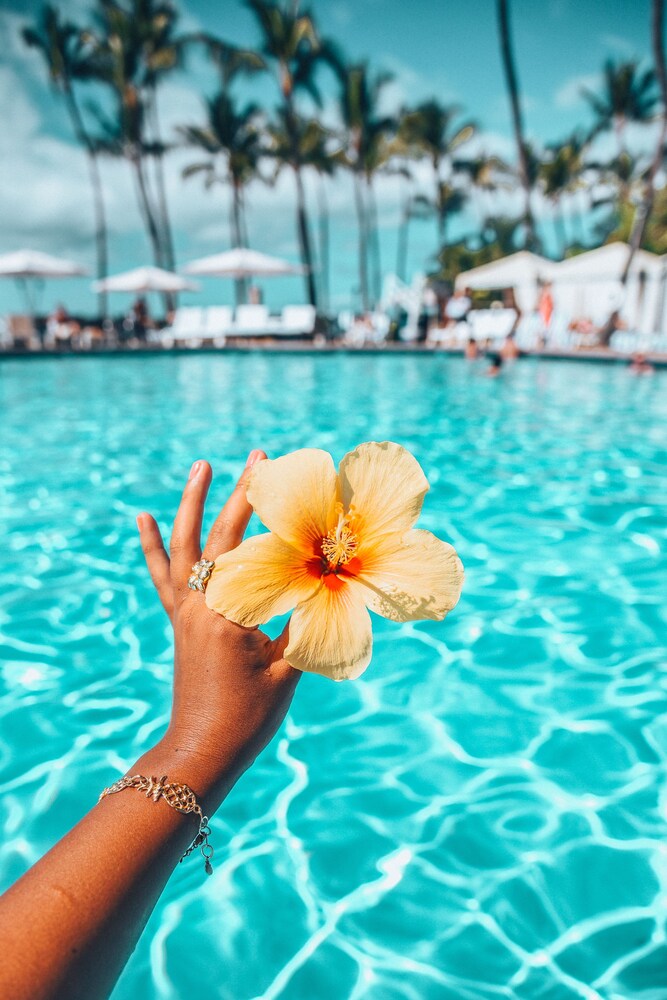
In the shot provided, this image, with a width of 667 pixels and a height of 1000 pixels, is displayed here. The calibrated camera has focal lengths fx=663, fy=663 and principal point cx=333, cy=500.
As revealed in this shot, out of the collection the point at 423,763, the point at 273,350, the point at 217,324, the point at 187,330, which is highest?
the point at 217,324

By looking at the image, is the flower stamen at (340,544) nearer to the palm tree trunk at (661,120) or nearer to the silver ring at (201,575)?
the silver ring at (201,575)

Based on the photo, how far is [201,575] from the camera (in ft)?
3.00

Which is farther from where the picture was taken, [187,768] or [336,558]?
[187,768]

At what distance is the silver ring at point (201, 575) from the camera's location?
91 cm

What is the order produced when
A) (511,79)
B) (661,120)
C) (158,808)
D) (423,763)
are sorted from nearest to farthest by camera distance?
(158,808) → (423,763) → (661,120) → (511,79)

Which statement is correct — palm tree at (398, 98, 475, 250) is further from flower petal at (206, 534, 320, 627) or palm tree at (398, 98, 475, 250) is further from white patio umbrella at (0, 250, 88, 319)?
flower petal at (206, 534, 320, 627)

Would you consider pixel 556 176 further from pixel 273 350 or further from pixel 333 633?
A: pixel 333 633

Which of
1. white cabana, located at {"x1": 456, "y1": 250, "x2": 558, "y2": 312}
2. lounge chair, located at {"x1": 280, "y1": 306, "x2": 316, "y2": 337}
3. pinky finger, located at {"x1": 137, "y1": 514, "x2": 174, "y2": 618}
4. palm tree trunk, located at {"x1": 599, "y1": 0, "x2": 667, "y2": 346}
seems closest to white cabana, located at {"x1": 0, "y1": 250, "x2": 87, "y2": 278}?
lounge chair, located at {"x1": 280, "y1": 306, "x2": 316, "y2": 337}

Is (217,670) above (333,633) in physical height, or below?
below

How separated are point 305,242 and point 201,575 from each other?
3119cm

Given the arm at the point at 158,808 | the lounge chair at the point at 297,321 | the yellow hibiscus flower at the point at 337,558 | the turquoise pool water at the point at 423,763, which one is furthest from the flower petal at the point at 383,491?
the lounge chair at the point at 297,321

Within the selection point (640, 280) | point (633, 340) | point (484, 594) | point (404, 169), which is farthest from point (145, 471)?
point (404, 169)

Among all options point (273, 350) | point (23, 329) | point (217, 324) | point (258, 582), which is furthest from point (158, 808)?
point (23, 329)

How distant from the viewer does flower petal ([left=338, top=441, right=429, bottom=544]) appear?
685mm
